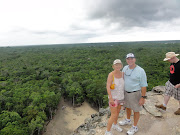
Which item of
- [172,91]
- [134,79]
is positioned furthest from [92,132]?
[172,91]

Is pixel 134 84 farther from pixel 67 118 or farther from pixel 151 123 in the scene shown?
pixel 67 118

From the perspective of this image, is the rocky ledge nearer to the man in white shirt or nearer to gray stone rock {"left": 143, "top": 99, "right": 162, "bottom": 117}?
gray stone rock {"left": 143, "top": 99, "right": 162, "bottom": 117}

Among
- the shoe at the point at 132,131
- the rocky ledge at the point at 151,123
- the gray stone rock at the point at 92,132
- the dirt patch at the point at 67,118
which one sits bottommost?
the dirt patch at the point at 67,118

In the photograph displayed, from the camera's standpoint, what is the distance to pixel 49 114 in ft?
60.5

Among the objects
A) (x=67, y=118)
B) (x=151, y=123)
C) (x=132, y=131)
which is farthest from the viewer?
(x=67, y=118)

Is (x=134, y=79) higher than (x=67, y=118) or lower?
higher

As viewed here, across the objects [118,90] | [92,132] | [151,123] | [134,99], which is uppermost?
[118,90]

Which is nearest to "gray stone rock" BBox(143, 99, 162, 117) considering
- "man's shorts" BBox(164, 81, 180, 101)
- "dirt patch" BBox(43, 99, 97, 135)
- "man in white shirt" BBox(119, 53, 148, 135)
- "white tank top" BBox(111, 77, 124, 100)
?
"man's shorts" BBox(164, 81, 180, 101)

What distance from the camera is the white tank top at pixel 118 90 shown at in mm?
4012

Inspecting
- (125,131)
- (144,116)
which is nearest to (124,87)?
(125,131)

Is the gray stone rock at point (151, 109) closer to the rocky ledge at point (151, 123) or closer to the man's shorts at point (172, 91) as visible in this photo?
the rocky ledge at point (151, 123)

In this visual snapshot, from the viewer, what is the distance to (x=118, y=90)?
4074mm

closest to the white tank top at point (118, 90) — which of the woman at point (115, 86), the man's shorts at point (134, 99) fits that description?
the woman at point (115, 86)

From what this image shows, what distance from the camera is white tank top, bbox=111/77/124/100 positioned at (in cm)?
401
